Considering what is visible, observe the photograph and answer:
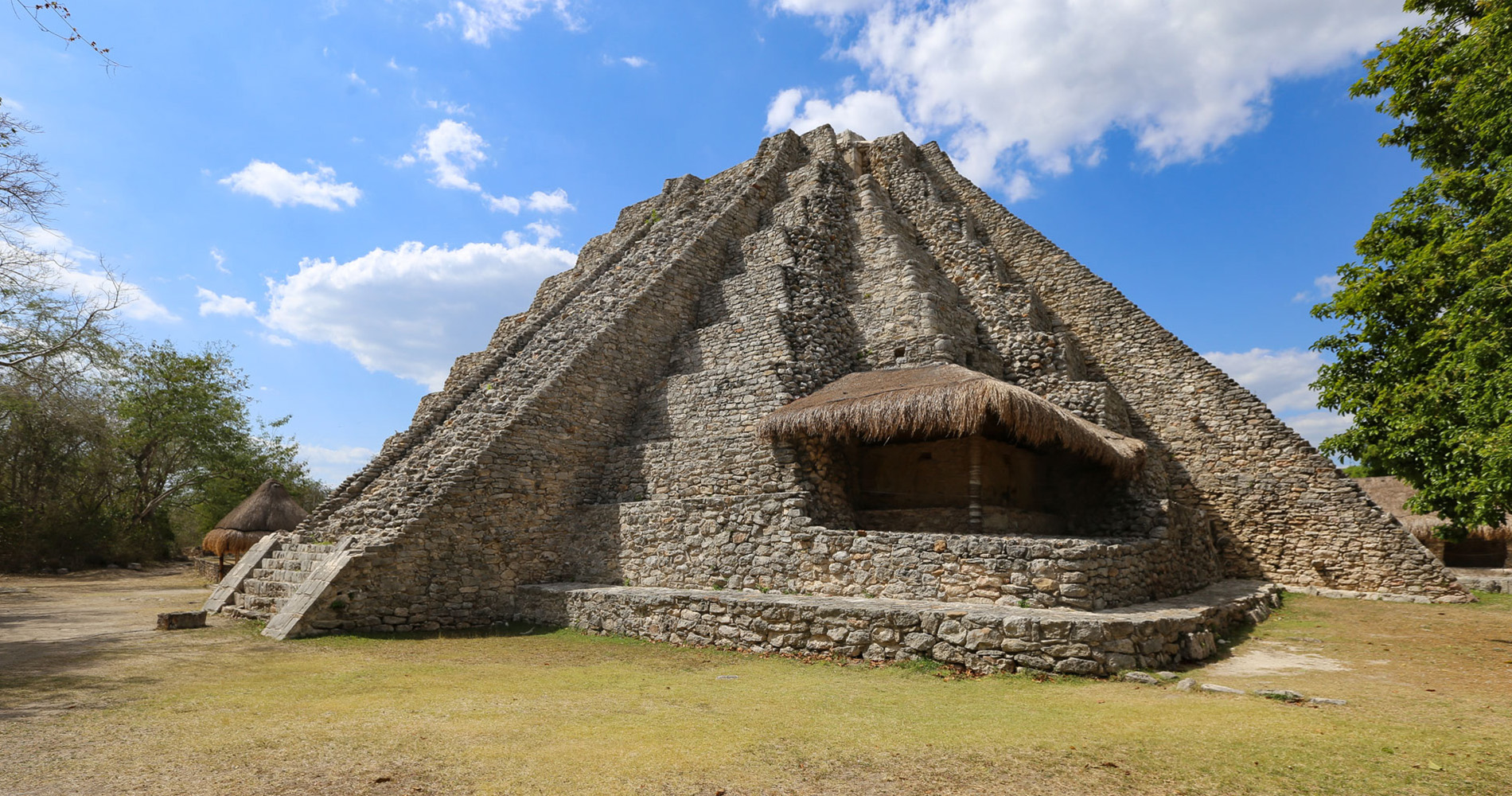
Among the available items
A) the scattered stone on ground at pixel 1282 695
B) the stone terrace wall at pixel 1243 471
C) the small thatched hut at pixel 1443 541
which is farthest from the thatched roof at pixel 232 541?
the small thatched hut at pixel 1443 541

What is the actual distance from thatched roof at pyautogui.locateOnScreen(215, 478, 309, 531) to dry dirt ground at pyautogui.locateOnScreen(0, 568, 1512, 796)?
982 centimetres

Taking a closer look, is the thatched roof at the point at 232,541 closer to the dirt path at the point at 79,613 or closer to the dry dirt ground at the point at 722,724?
the dirt path at the point at 79,613

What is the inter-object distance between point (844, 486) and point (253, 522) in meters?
14.8

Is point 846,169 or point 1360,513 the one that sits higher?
point 846,169

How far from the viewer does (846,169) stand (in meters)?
20.8

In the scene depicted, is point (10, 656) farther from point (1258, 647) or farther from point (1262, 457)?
point (1262, 457)

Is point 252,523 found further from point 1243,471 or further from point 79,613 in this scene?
point 1243,471

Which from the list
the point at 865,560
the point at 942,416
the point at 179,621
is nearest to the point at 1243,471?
the point at 942,416

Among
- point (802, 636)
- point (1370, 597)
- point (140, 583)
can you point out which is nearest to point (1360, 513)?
point (1370, 597)

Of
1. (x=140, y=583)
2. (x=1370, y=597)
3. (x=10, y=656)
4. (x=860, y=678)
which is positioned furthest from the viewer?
(x=140, y=583)

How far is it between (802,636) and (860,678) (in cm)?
124

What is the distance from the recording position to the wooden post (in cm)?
916

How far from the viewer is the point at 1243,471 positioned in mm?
13148

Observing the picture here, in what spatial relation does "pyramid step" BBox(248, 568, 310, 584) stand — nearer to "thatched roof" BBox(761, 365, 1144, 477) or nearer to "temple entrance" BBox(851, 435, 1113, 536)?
"thatched roof" BBox(761, 365, 1144, 477)
